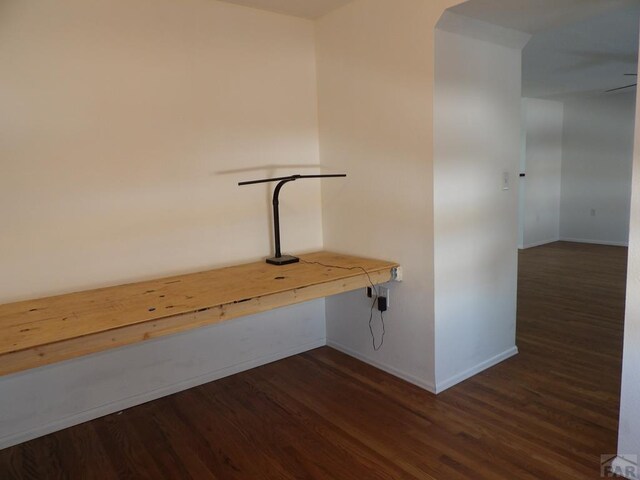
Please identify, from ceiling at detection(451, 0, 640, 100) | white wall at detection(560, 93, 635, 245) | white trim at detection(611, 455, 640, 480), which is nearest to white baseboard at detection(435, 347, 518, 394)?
white trim at detection(611, 455, 640, 480)

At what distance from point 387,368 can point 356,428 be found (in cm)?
68

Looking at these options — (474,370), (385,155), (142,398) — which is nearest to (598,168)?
(474,370)

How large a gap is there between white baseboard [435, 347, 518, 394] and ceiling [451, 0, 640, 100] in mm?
2043

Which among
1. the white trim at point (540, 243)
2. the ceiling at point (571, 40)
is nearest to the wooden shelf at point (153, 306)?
the ceiling at point (571, 40)

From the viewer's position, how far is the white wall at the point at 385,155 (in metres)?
2.50

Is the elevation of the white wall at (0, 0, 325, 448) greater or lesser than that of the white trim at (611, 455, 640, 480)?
greater

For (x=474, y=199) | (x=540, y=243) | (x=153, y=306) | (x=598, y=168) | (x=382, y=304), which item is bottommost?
(x=540, y=243)

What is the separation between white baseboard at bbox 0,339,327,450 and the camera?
230cm

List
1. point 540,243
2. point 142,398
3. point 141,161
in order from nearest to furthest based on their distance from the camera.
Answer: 1. point 141,161
2. point 142,398
3. point 540,243

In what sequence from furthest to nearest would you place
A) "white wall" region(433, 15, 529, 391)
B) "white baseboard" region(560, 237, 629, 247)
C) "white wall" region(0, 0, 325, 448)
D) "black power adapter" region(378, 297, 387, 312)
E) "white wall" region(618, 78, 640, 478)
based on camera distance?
"white baseboard" region(560, 237, 629, 247) → "black power adapter" region(378, 297, 387, 312) → "white wall" region(433, 15, 529, 391) → "white wall" region(0, 0, 325, 448) → "white wall" region(618, 78, 640, 478)

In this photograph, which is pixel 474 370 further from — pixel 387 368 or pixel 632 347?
pixel 632 347

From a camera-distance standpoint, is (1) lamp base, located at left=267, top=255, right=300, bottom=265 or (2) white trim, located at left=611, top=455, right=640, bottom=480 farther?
(1) lamp base, located at left=267, top=255, right=300, bottom=265

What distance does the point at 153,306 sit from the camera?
6.53 feet

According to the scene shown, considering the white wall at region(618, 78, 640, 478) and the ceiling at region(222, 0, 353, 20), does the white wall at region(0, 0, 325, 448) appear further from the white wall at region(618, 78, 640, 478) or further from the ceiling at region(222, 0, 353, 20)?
the white wall at region(618, 78, 640, 478)
